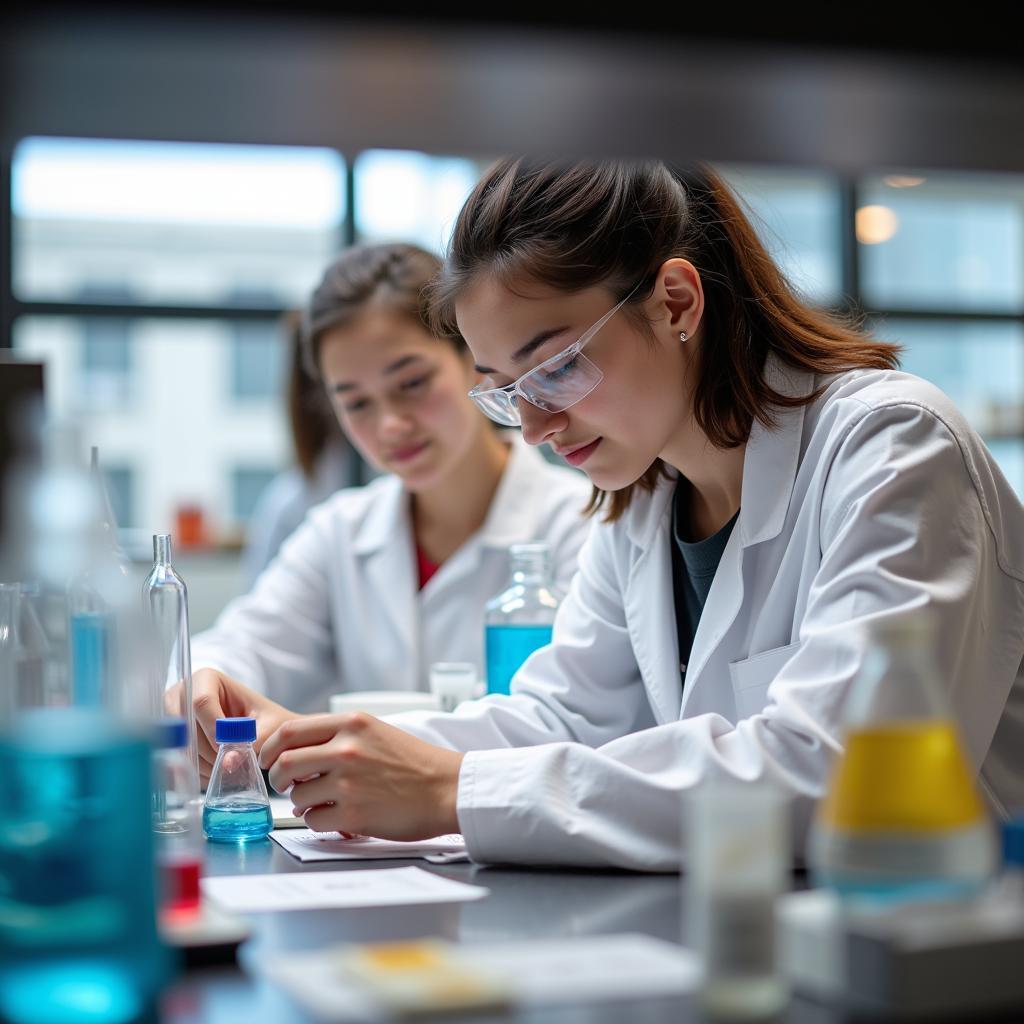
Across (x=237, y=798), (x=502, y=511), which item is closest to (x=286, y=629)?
(x=502, y=511)

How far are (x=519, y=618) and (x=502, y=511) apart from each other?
0.61 metres

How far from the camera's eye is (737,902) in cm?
77

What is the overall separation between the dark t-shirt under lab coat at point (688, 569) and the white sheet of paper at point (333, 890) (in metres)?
0.61

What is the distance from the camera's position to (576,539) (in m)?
2.65

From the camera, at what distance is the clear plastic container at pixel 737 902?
77 centimetres

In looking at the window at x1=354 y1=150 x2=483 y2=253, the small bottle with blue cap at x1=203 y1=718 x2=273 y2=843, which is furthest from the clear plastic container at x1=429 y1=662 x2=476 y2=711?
the window at x1=354 y1=150 x2=483 y2=253

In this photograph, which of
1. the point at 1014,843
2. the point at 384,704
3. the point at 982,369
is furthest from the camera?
the point at 982,369

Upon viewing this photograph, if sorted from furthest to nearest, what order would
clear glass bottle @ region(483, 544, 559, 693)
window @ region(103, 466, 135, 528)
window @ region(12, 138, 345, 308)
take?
window @ region(103, 466, 135, 528) < window @ region(12, 138, 345, 308) < clear glass bottle @ region(483, 544, 559, 693)

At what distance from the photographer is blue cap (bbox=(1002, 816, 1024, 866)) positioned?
87 centimetres

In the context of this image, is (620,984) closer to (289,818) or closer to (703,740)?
(703,740)

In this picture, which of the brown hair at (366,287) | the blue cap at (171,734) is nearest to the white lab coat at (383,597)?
the brown hair at (366,287)

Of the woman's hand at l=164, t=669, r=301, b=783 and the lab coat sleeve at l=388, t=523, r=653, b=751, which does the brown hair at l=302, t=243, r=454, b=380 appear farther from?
the woman's hand at l=164, t=669, r=301, b=783

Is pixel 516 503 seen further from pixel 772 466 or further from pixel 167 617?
pixel 167 617

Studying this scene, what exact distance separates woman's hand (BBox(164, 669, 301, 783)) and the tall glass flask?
0.20 metres
